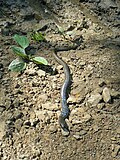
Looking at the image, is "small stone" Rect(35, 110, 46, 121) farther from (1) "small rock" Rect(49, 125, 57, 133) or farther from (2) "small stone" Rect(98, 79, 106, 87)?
(2) "small stone" Rect(98, 79, 106, 87)

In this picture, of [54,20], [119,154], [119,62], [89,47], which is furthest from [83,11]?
[119,154]

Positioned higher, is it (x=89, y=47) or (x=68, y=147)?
(x=89, y=47)

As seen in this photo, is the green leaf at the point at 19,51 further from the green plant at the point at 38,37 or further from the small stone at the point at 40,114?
the small stone at the point at 40,114

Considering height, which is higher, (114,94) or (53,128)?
(114,94)

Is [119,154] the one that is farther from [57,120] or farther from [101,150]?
[57,120]

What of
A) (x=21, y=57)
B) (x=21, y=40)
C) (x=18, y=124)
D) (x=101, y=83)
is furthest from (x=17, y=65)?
(x=101, y=83)

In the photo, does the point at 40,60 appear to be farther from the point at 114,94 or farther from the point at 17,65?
the point at 114,94
